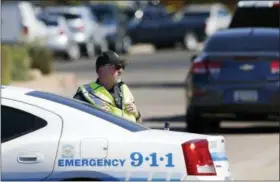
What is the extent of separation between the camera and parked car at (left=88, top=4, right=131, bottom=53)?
4328 cm

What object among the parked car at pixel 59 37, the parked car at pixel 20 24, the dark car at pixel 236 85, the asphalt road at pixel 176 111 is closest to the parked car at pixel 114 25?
the asphalt road at pixel 176 111

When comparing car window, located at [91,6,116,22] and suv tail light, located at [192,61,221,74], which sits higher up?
car window, located at [91,6,116,22]

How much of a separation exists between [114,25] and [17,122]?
36.2 metres

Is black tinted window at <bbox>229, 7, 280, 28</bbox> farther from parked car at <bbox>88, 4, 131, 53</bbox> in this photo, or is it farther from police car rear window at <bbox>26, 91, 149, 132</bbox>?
parked car at <bbox>88, 4, 131, 53</bbox>

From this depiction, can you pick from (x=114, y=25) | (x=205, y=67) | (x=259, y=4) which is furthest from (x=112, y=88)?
(x=114, y=25)

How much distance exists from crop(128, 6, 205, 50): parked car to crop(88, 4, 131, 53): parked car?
1.46ft

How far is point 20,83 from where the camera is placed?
2298cm

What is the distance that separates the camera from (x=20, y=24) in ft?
101

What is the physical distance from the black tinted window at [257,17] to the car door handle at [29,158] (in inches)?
561

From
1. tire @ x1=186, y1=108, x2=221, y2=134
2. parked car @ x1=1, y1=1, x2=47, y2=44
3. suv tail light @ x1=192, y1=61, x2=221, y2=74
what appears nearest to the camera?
suv tail light @ x1=192, y1=61, x2=221, y2=74

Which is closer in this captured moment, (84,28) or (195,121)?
(195,121)

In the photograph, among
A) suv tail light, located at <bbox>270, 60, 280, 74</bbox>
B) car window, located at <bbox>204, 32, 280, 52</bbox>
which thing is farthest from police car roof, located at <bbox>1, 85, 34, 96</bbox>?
car window, located at <bbox>204, 32, 280, 52</bbox>

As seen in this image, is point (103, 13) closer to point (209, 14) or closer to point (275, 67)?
point (209, 14)

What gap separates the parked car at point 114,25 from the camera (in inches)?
1704
